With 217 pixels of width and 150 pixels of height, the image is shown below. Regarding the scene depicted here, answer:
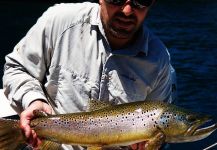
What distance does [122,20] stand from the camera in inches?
133

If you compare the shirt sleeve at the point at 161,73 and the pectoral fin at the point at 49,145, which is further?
the shirt sleeve at the point at 161,73

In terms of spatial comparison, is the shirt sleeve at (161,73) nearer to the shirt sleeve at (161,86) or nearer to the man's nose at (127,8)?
the shirt sleeve at (161,86)

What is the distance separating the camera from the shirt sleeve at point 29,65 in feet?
11.2

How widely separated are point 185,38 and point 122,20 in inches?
778

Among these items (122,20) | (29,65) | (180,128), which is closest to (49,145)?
(29,65)

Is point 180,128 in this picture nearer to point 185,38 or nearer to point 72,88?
Result: point 72,88

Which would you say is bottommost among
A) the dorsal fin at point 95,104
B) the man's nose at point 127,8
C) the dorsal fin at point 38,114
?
the dorsal fin at point 38,114

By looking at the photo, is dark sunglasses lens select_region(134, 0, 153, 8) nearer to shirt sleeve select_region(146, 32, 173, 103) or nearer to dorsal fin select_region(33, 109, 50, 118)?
shirt sleeve select_region(146, 32, 173, 103)

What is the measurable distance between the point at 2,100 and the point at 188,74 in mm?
12052

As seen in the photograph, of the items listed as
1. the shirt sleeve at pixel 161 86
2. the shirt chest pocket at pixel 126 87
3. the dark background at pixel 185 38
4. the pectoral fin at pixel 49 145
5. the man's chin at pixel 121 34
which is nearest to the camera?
the pectoral fin at pixel 49 145

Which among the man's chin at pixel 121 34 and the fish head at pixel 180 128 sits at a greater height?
the man's chin at pixel 121 34

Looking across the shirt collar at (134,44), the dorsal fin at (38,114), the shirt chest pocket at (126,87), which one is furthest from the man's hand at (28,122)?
the shirt collar at (134,44)

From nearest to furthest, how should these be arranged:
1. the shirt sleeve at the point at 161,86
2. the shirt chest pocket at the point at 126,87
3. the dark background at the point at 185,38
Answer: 1. the shirt chest pocket at the point at 126,87
2. the shirt sleeve at the point at 161,86
3. the dark background at the point at 185,38

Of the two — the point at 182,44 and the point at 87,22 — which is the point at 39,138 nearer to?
the point at 87,22
